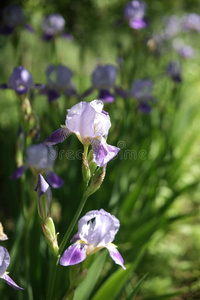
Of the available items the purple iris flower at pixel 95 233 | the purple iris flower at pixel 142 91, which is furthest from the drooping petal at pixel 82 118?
the purple iris flower at pixel 142 91

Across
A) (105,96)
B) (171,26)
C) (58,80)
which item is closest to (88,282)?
(105,96)

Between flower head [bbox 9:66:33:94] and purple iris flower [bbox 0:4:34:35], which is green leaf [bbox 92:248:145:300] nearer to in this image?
flower head [bbox 9:66:33:94]

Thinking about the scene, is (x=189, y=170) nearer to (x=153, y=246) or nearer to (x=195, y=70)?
(x=153, y=246)

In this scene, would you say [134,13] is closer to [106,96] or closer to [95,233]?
[106,96]

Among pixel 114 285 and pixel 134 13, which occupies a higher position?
pixel 134 13

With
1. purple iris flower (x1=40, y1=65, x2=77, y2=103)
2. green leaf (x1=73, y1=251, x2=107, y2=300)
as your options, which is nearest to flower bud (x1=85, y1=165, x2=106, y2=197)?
green leaf (x1=73, y1=251, x2=107, y2=300)

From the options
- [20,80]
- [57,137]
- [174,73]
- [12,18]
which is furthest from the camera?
[174,73]

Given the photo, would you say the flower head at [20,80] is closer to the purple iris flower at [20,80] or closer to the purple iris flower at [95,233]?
the purple iris flower at [20,80]
